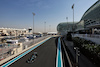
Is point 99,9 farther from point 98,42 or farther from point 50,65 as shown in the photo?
point 50,65

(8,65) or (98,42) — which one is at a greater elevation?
(98,42)

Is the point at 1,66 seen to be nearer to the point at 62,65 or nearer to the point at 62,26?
the point at 62,65

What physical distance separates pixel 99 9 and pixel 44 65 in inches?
1833

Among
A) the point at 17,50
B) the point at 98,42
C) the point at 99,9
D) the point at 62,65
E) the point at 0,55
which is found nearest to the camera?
the point at 62,65

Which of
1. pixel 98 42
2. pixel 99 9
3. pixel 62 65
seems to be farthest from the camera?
pixel 99 9

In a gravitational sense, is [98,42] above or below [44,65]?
above

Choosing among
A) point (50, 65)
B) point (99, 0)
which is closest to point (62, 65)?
point (50, 65)

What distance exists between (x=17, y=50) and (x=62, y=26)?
12025cm

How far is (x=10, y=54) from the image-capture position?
9.62 m

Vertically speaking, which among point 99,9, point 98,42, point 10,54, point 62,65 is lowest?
point 62,65

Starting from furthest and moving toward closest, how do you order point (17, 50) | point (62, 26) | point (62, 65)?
point (62, 26), point (17, 50), point (62, 65)

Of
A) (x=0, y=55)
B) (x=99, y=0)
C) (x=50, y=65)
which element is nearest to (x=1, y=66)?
(x=0, y=55)

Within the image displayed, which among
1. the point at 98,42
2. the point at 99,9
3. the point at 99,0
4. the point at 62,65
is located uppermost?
the point at 99,0

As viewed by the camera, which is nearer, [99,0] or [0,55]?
[0,55]
